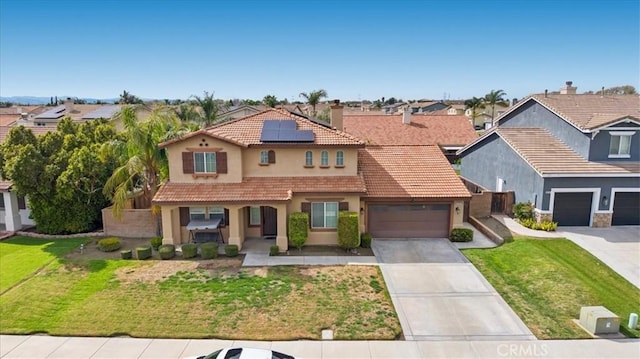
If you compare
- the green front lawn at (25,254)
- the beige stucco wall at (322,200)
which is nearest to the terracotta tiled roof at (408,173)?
the beige stucco wall at (322,200)

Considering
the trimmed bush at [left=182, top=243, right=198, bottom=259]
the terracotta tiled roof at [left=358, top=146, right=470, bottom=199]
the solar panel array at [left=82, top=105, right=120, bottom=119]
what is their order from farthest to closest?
1. the solar panel array at [left=82, top=105, right=120, bottom=119]
2. the terracotta tiled roof at [left=358, top=146, right=470, bottom=199]
3. the trimmed bush at [left=182, top=243, right=198, bottom=259]


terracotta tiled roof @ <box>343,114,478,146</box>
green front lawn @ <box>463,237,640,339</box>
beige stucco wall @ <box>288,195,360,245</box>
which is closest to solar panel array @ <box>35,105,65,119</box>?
terracotta tiled roof @ <box>343,114,478,146</box>

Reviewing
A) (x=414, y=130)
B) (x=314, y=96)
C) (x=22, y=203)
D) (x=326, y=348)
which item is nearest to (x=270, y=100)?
(x=314, y=96)

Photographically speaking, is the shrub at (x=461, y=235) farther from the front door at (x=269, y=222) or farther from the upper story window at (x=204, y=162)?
the upper story window at (x=204, y=162)

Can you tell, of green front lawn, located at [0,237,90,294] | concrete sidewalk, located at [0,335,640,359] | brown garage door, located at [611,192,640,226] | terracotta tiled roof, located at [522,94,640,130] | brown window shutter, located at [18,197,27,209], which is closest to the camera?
concrete sidewalk, located at [0,335,640,359]

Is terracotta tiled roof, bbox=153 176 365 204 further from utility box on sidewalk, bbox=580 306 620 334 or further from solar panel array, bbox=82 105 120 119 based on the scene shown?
solar panel array, bbox=82 105 120 119

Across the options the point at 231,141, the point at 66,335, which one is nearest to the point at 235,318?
the point at 66,335
